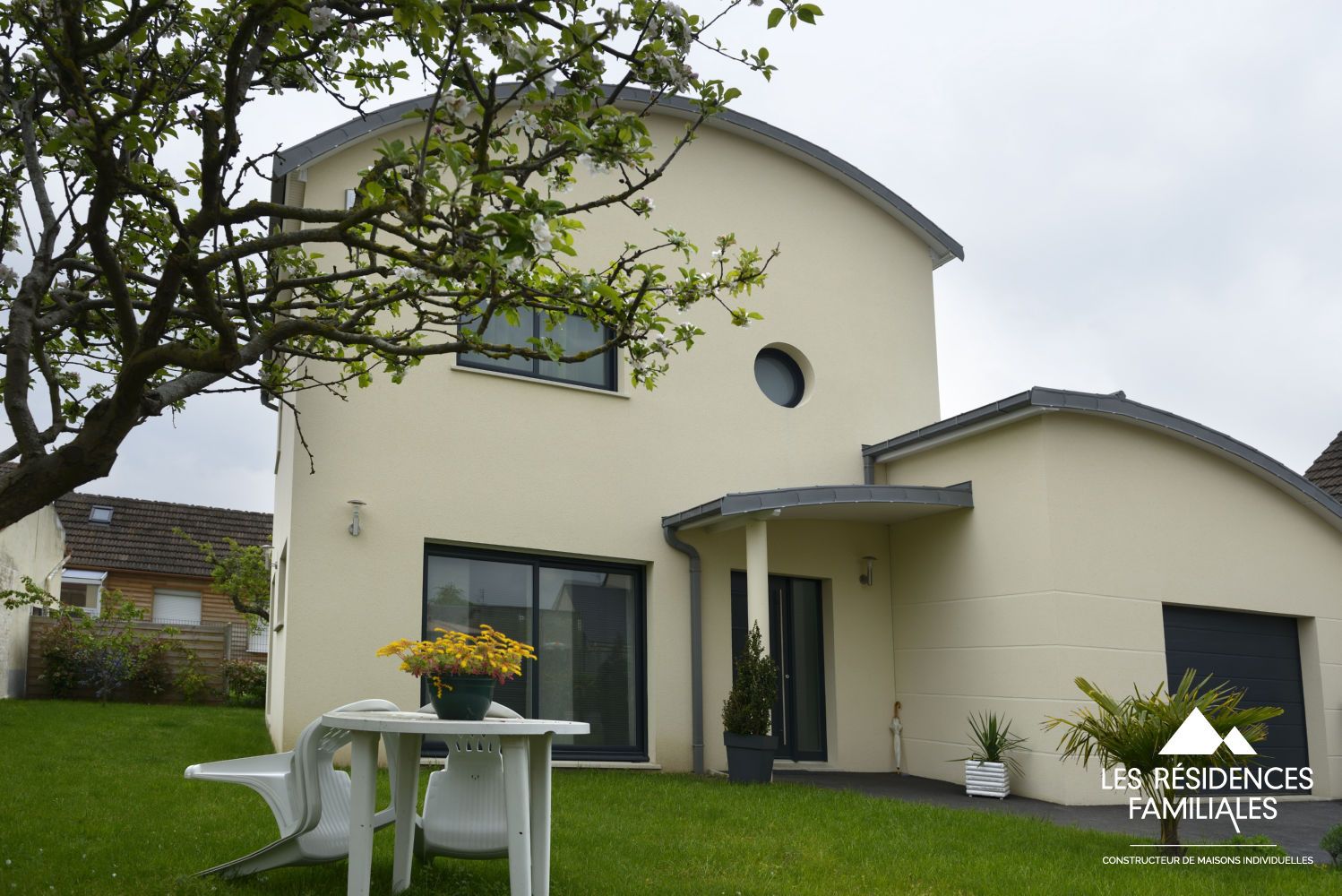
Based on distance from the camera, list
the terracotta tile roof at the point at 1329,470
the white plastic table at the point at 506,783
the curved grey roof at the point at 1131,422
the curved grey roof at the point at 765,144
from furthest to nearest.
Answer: the terracotta tile roof at the point at 1329,470
the curved grey roof at the point at 765,144
the curved grey roof at the point at 1131,422
the white plastic table at the point at 506,783

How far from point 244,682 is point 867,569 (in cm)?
1203

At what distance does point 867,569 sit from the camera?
1302cm

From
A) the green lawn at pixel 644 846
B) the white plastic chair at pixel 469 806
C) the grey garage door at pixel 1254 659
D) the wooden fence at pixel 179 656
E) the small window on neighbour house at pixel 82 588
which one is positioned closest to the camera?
the white plastic chair at pixel 469 806

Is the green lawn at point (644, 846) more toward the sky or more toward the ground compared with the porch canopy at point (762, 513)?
more toward the ground

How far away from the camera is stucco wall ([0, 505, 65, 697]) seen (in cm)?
1773

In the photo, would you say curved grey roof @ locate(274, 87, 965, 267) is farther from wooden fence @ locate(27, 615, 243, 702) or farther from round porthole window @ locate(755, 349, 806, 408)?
wooden fence @ locate(27, 615, 243, 702)

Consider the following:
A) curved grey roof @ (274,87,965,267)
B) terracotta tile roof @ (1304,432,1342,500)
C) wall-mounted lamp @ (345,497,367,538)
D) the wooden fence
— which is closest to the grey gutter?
wall-mounted lamp @ (345,497,367,538)

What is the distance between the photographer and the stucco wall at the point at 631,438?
1065cm

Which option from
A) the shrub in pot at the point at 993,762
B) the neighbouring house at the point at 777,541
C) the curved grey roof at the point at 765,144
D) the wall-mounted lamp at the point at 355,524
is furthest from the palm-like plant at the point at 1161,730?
the curved grey roof at the point at 765,144

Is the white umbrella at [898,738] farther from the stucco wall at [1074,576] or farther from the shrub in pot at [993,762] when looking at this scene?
the shrub in pot at [993,762]

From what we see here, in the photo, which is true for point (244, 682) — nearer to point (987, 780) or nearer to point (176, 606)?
point (176, 606)

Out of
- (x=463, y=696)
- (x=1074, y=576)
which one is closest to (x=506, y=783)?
(x=463, y=696)

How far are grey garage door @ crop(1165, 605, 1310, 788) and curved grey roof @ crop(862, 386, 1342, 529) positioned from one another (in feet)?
4.72

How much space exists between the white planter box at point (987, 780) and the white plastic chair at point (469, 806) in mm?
6335
